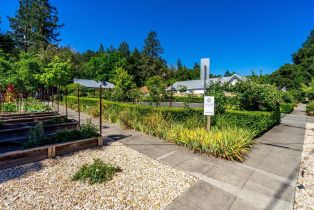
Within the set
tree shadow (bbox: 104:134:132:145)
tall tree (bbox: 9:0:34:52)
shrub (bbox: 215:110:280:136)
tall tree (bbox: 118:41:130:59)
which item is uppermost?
tall tree (bbox: 118:41:130:59)

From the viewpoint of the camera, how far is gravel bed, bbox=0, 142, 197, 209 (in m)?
2.63

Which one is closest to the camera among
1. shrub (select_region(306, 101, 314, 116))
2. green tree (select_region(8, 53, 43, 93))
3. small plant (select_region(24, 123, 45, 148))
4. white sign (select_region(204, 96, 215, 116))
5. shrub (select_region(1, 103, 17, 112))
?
small plant (select_region(24, 123, 45, 148))

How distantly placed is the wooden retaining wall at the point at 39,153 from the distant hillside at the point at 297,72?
41.8 metres

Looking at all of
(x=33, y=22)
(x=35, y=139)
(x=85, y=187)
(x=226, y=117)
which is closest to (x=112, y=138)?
(x=35, y=139)

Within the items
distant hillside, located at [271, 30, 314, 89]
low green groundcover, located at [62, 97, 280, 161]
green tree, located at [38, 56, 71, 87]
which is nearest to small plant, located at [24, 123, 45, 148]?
low green groundcover, located at [62, 97, 280, 161]

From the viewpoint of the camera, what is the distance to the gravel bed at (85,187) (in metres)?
2.63

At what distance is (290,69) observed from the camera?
3884 cm

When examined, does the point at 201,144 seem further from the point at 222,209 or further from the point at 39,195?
the point at 39,195

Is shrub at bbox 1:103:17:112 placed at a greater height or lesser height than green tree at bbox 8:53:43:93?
lesser

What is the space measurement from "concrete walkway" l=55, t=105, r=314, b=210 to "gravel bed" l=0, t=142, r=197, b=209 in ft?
1.06

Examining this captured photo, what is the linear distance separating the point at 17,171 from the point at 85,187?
1696 mm

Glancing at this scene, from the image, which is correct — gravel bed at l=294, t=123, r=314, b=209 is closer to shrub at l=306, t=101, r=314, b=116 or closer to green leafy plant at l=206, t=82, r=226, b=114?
green leafy plant at l=206, t=82, r=226, b=114

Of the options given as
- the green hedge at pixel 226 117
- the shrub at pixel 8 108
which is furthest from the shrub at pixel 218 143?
the shrub at pixel 8 108

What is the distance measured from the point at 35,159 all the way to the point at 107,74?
44479mm
